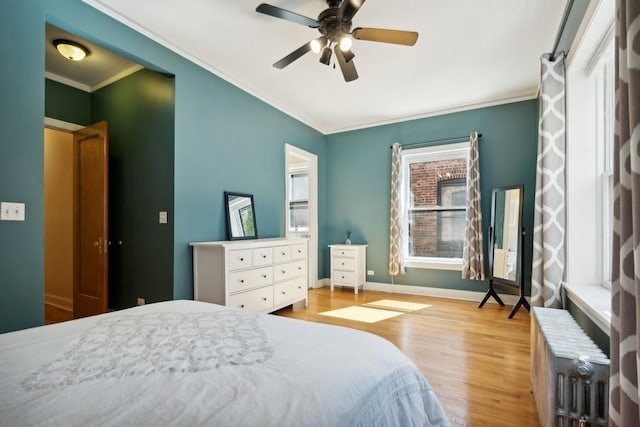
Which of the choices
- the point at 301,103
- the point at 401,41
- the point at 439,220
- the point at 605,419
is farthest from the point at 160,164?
the point at 439,220

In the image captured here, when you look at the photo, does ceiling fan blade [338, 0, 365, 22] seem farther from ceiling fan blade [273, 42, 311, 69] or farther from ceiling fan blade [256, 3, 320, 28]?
ceiling fan blade [273, 42, 311, 69]

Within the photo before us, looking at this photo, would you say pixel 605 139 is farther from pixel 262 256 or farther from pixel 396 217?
pixel 262 256

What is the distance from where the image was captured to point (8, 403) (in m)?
0.68

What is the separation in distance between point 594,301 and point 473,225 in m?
2.51

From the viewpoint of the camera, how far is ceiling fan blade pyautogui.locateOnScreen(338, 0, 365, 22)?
1899 mm

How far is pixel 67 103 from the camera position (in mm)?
3500

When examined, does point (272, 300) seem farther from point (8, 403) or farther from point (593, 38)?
point (593, 38)

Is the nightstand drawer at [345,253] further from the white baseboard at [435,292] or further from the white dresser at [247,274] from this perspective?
the white dresser at [247,274]

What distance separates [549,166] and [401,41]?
1479mm

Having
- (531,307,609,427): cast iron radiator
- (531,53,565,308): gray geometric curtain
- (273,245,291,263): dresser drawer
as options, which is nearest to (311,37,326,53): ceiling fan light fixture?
(531,53,565,308): gray geometric curtain

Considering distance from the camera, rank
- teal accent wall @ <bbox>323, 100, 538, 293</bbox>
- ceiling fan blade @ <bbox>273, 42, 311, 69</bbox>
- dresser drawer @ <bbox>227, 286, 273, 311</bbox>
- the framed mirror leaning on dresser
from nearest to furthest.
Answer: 1. ceiling fan blade @ <bbox>273, 42, 311, 69</bbox>
2. dresser drawer @ <bbox>227, 286, 273, 311</bbox>
3. the framed mirror leaning on dresser
4. teal accent wall @ <bbox>323, 100, 538, 293</bbox>

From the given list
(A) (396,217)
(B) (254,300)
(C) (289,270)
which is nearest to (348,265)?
(A) (396,217)

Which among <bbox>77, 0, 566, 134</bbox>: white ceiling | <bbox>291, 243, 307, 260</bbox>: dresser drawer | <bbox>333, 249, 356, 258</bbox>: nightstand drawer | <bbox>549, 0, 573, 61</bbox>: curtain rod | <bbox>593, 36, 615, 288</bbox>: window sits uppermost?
<bbox>77, 0, 566, 134</bbox>: white ceiling

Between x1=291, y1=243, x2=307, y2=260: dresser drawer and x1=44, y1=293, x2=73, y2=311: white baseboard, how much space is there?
2.82 meters
